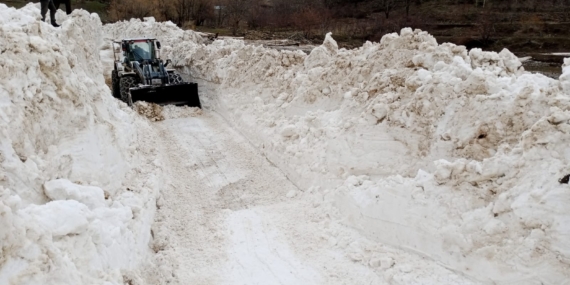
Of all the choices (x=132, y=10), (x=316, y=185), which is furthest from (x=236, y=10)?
(x=316, y=185)

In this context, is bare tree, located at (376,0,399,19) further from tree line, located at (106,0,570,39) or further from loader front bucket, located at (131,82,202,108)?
loader front bucket, located at (131,82,202,108)

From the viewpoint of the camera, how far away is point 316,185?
7.47 meters

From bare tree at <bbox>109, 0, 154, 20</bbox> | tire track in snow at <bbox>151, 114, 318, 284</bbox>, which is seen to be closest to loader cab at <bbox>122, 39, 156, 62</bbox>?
tire track in snow at <bbox>151, 114, 318, 284</bbox>

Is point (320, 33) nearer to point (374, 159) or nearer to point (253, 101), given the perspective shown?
point (253, 101)

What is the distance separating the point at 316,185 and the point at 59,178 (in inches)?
151

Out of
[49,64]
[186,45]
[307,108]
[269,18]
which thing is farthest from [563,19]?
[49,64]

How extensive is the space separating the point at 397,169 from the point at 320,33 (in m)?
30.0

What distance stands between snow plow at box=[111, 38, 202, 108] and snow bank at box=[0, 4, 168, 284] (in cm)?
512

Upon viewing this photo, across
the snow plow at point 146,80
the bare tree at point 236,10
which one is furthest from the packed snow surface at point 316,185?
the bare tree at point 236,10

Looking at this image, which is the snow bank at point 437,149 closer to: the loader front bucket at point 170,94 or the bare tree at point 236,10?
the loader front bucket at point 170,94

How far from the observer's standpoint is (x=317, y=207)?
22.6 feet

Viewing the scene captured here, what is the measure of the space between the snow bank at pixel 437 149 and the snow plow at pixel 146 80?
2.99m


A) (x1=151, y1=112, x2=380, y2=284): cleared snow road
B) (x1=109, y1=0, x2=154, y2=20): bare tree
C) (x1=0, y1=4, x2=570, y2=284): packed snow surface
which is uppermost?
(x1=109, y1=0, x2=154, y2=20): bare tree

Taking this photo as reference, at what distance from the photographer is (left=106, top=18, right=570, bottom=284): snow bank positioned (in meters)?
4.84
